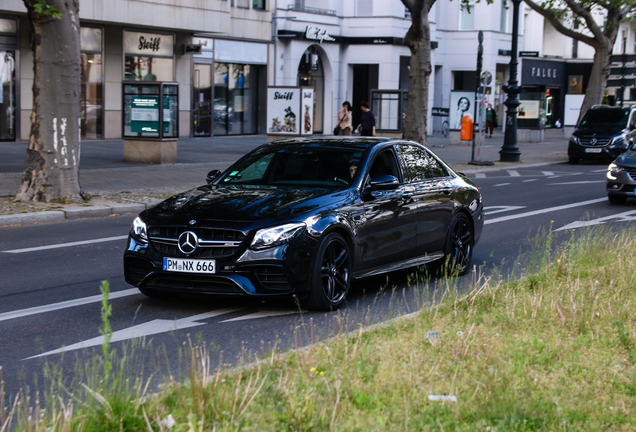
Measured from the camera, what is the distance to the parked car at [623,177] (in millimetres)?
16203

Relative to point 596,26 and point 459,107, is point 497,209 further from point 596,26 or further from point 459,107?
point 596,26

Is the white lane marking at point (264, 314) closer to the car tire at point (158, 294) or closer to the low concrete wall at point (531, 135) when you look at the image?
the car tire at point (158, 294)

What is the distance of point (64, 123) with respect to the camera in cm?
1423

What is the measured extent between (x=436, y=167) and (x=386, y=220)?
1.62 metres

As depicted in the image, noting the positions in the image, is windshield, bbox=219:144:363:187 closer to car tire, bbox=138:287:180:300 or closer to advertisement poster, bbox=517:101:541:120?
car tire, bbox=138:287:180:300

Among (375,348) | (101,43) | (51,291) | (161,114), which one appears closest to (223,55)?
(101,43)

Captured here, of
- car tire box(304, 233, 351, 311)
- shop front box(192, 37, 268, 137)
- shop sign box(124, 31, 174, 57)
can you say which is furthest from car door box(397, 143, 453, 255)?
shop front box(192, 37, 268, 137)

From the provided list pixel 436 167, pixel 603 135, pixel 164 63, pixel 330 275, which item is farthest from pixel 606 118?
pixel 330 275

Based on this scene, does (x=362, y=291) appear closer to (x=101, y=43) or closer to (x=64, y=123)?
(x=64, y=123)

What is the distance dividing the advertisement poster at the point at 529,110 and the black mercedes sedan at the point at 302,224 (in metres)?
33.4

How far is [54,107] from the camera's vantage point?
14.1m

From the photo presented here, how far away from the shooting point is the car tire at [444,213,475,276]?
913 centimetres

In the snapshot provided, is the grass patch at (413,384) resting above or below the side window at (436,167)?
below

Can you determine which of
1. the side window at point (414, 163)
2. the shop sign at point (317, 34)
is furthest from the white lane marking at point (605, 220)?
the shop sign at point (317, 34)
